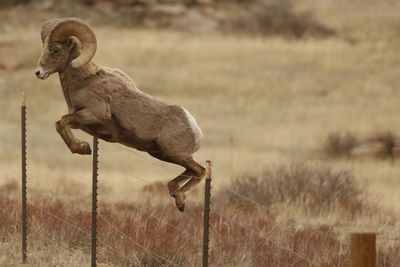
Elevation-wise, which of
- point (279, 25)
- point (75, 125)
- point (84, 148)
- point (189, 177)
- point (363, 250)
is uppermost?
point (75, 125)

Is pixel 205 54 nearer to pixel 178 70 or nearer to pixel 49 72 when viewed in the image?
pixel 178 70

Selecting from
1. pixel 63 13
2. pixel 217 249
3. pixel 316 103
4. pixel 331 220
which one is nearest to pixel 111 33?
pixel 63 13

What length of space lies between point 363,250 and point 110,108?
1.92 meters

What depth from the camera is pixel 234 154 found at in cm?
3084

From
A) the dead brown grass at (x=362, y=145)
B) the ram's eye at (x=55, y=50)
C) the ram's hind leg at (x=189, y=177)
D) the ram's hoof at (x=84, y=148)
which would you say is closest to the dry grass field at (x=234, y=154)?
the dead brown grass at (x=362, y=145)

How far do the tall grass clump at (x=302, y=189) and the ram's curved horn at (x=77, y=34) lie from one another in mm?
9418

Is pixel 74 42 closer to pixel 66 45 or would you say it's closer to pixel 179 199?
pixel 66 45

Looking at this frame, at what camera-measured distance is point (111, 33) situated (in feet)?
179

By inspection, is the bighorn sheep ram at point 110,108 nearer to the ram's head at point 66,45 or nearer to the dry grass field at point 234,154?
the ram's head at point 66,45

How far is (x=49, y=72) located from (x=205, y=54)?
42.1 m

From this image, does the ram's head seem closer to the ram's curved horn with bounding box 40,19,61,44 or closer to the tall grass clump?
the ram's curved horn with bounding box 40,19,61,44

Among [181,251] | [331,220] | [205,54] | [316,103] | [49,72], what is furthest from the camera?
[205,54]

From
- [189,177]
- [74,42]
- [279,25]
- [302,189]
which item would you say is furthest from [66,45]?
[279,25]

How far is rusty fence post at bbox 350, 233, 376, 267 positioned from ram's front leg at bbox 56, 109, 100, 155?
184 centimetres
